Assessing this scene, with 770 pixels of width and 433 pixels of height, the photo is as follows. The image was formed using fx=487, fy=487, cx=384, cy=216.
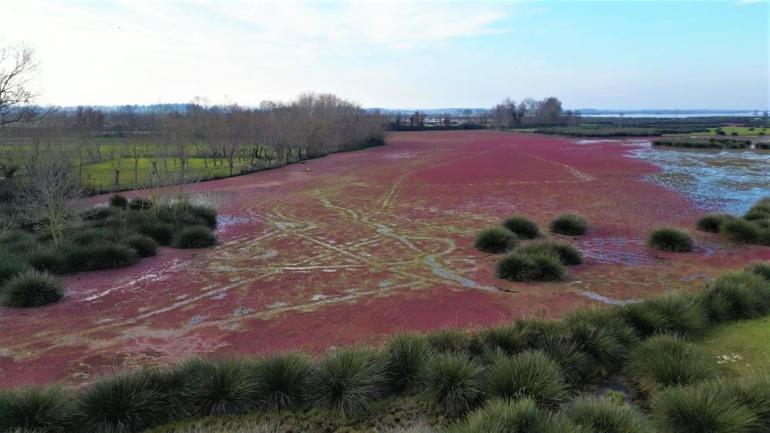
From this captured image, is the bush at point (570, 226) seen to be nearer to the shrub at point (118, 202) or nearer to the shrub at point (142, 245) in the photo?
the shrub at point (142, 245)

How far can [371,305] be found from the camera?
28.0 ft

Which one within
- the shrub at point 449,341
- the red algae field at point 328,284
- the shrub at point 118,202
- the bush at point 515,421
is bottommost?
the red algae field at point 328,284

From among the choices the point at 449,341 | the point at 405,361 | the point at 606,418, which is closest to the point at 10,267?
the point at 405,361

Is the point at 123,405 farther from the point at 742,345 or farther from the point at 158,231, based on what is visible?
the point at 158,231

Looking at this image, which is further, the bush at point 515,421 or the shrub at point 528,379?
the shrub at point 528,379

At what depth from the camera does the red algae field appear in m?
7.06

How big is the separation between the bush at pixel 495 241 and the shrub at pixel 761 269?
15.2 feet

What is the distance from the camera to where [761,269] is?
29.1 ft

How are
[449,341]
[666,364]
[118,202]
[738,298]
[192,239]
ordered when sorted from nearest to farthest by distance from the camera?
[666,364] → [449,341] → [738,298] → [192,239] → [118,202]

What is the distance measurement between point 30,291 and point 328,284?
5215mm

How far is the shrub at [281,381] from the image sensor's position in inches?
208

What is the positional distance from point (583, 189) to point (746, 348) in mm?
17286

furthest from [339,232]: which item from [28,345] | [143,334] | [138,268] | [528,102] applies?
[528,102]

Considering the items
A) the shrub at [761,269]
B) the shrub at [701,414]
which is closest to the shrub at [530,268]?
the shrub at [761,269]
